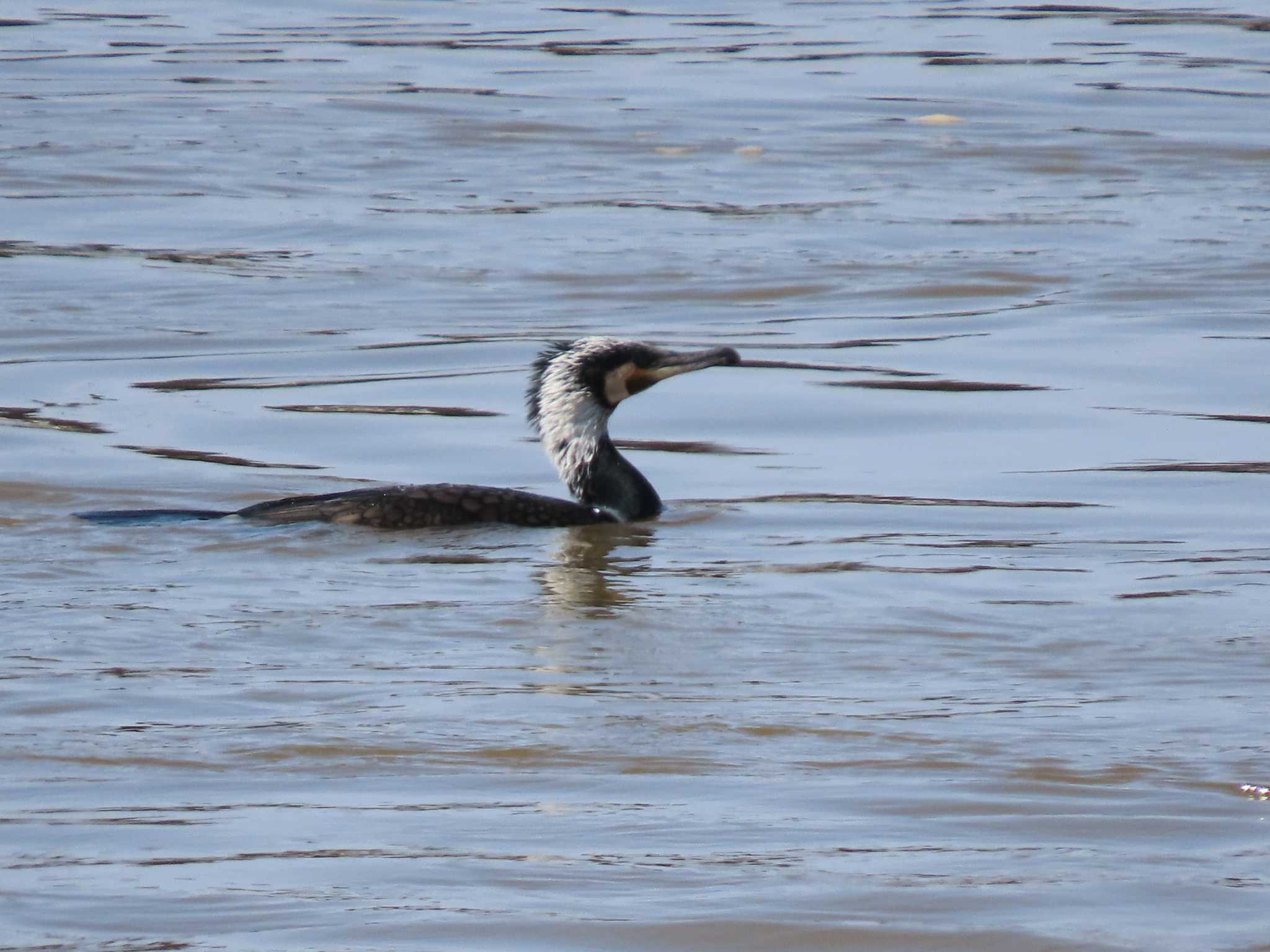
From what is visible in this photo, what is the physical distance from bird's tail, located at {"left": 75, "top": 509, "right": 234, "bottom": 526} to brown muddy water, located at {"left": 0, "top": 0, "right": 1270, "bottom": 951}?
123mm

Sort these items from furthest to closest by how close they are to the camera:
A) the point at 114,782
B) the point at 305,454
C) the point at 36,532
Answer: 1. the point at 305,454
2. the point at 36,532
3. the point at 114,782

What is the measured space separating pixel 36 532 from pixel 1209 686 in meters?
4.48

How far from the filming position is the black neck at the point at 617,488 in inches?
392

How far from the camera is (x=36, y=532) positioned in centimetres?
917

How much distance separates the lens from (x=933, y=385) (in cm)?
1263

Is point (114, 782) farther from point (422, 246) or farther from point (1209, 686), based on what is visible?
point (422, 246)

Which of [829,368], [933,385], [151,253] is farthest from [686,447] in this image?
[151,253]

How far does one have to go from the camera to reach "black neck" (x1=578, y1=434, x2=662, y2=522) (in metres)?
9.97

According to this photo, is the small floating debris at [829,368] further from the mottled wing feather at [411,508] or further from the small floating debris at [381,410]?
the mottled wing feather at [411,508]

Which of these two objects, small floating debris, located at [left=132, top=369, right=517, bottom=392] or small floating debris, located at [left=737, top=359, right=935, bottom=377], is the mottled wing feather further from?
small floating debris, located at [left=737, top=359, right=935, bottom=377]

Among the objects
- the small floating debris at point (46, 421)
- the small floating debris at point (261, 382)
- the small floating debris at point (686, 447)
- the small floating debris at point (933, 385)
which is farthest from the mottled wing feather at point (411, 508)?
the small floating debris at point (933, 385)

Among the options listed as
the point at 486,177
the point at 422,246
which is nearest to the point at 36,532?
the point at 422,246

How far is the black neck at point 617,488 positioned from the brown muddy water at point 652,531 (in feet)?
0.65

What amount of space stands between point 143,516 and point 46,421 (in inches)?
99.2
